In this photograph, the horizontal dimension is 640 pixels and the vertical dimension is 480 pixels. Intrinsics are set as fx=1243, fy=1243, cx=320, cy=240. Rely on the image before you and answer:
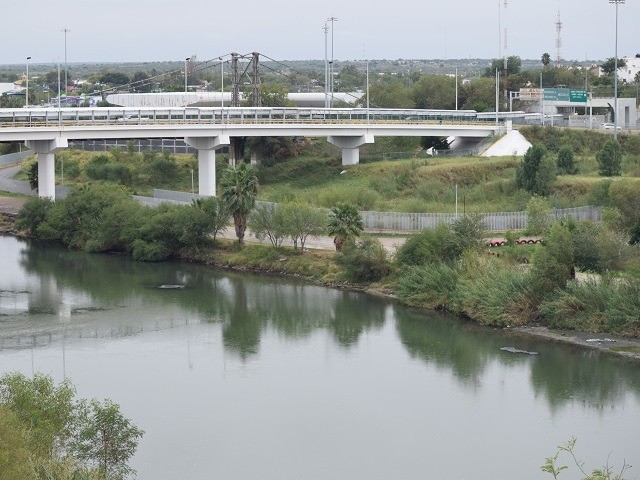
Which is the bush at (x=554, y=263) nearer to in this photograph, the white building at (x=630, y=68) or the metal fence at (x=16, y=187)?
the metal fence at (x=16, y=187)

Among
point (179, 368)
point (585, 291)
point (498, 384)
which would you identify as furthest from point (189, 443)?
point (585, 291)

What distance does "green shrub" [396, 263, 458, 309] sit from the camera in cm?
4981

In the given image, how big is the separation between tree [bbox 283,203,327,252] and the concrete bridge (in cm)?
1419

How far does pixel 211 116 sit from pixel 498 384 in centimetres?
3851

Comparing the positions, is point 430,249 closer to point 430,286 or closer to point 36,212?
point 430,286

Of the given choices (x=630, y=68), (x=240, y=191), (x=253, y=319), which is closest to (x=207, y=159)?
(x=240, y=191)

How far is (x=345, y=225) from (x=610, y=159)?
2180 cm

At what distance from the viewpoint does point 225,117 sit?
74.6m

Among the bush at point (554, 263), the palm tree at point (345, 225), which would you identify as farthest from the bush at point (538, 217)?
the bush at point (554, 263)

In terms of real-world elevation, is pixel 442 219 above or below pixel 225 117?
below

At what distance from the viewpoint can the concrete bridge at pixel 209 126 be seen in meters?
68.8

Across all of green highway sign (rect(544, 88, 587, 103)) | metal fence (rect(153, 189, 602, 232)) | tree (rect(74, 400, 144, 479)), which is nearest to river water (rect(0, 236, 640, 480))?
tree (rect(74, 400, 144, 479))

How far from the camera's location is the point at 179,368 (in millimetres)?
41781

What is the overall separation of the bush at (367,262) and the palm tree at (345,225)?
1.16 metres
